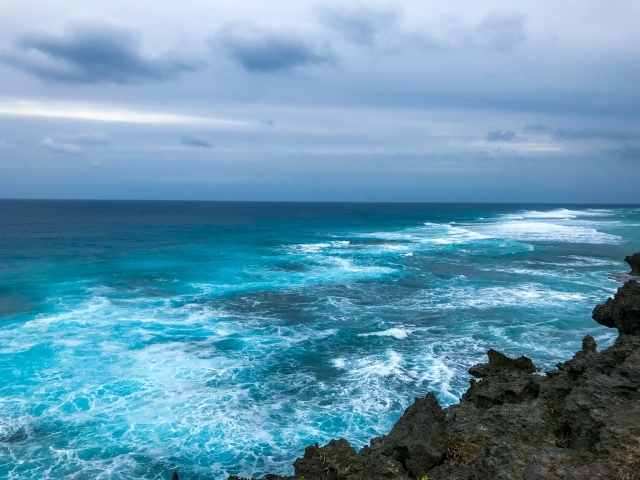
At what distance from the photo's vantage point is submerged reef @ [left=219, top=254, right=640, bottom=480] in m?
7.56

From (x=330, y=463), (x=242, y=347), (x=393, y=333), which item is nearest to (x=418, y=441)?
(x=330, y=463)

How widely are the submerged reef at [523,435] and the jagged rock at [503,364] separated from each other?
3391 mm

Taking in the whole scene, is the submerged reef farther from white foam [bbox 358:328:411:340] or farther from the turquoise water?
white foam [bbox 358:328:411:340]

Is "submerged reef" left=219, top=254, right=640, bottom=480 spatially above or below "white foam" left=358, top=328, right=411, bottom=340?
above

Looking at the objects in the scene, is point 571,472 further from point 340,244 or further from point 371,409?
point 340,244

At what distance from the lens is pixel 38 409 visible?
16812 millimetres

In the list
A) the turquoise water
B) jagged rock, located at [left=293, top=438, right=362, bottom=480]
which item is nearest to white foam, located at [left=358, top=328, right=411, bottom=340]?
the turquoise water

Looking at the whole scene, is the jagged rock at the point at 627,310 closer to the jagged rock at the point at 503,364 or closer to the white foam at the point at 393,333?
the jagged rock at the point at 503,364

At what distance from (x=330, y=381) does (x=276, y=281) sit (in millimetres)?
20230

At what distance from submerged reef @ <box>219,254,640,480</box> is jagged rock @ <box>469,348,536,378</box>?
3391 millimetres

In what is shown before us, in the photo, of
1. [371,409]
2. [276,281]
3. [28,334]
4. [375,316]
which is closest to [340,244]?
[276,281]

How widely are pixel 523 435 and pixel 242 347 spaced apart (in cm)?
1582

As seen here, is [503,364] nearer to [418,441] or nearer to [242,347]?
[418,441]

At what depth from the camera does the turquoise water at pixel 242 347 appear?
14.9 meters
